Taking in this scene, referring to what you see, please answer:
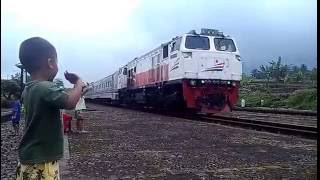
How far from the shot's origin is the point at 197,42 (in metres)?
19.5

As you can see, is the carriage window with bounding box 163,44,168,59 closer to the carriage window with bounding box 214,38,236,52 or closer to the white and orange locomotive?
the white and orange locomotive

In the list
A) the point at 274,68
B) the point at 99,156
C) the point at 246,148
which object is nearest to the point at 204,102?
the point at 246,148

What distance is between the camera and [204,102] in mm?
18672

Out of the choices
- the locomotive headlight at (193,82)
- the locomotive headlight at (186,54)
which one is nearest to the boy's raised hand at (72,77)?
the locomotive headlight at (193,82)

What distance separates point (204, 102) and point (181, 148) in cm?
993

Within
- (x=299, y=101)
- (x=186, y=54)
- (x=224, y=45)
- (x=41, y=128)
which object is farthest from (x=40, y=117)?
(x=299, y=101)

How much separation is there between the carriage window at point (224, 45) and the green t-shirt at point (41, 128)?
17.0 metres

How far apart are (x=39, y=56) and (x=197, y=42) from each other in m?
16.9

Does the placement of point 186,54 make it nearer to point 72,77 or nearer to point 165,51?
point 165,51

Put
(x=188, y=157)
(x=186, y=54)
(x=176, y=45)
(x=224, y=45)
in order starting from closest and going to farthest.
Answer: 1. (x=188, y=157)
2. (x=186, y=54)
3. (x=224, y=45)
4. (x=176, y=45)

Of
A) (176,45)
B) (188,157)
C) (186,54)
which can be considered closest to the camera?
(188,157)

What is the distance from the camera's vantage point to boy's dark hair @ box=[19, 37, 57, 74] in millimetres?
2855

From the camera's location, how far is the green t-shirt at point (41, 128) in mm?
2803

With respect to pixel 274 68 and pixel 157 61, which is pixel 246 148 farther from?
pixel 274 68
